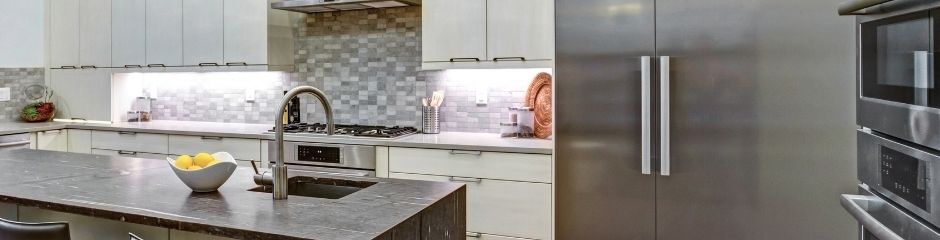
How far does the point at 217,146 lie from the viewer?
399cm

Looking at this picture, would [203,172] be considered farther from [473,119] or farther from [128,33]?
[128,33]

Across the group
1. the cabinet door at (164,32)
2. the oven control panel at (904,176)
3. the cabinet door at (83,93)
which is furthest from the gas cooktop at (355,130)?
the oven control panel at (904,176)

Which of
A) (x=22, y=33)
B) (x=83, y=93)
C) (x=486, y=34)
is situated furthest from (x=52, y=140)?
(x=486, y=34)

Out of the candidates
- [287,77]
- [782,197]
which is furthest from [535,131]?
[287,77]

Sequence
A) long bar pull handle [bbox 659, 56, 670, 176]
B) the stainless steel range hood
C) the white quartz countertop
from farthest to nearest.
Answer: the stainless steel range hood → the white quartz countertop → long bar pull handle [bbox 659, 56, 670, 176]

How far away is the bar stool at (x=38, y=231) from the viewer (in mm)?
1519

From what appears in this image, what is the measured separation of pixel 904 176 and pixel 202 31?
4.09 meters

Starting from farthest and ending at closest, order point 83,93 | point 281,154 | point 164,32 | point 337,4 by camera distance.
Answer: point 83,93, point 164,32, point 337,4, point 281,154

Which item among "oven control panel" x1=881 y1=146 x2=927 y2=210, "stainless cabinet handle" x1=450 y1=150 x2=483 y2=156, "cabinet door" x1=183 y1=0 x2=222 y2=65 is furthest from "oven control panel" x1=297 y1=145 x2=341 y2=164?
"oven control panel" x1=881 y1=146 x2=927 y2=210

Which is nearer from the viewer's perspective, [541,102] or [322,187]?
[322,187]

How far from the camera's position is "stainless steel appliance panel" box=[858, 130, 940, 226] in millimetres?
1364

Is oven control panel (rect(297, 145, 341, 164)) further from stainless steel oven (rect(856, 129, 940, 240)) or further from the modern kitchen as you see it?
stainless steel oven (rect(856, 129, 940, 240))

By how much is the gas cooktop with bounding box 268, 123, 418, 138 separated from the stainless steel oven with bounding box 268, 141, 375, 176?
116mm

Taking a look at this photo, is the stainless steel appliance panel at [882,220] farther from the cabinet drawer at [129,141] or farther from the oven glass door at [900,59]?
the cabinet drawer at [129,141]
